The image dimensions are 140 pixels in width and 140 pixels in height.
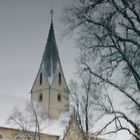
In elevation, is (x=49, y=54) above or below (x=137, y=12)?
above

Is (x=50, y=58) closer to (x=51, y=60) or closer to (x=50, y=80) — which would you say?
(x=51, y=60)

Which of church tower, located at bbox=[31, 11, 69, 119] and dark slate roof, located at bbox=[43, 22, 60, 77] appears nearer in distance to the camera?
church tower, located at bbox=[31, 11, 69, 119]

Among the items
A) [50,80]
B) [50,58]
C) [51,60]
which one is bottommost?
[50,80]

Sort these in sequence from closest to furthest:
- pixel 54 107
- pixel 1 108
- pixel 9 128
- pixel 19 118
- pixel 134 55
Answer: pixel 134 55, pixel 19 118, pixel 9 128, pixel 1 108, pixel 54 107

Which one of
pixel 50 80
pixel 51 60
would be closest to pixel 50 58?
pixel 51 60

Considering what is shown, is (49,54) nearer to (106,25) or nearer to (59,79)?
(59,79)

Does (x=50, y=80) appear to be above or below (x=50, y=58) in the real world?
below

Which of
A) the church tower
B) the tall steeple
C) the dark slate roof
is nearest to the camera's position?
the church tower

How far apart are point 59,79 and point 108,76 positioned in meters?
59.9

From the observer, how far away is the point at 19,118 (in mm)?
44750

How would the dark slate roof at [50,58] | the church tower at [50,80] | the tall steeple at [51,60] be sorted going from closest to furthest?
the church tower at [50,80]
the tall steeple at [51,60]
the dark slate roof at [50,58]

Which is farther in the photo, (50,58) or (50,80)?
(50,58)

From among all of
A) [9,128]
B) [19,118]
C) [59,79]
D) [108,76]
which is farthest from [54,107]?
[108,76]

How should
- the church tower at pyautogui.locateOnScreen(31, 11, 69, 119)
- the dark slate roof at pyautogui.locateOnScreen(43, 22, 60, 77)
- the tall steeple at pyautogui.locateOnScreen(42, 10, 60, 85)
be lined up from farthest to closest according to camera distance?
the dark slate roof at pyautogui.locateOnScreen(43, 22, 60, 77) < the tall steeple at pyautogui.locateOnScreen(42, 10, 60, 85) < the church tower at pyautogui.locateOnScreen(31, 11, 69, 119)
